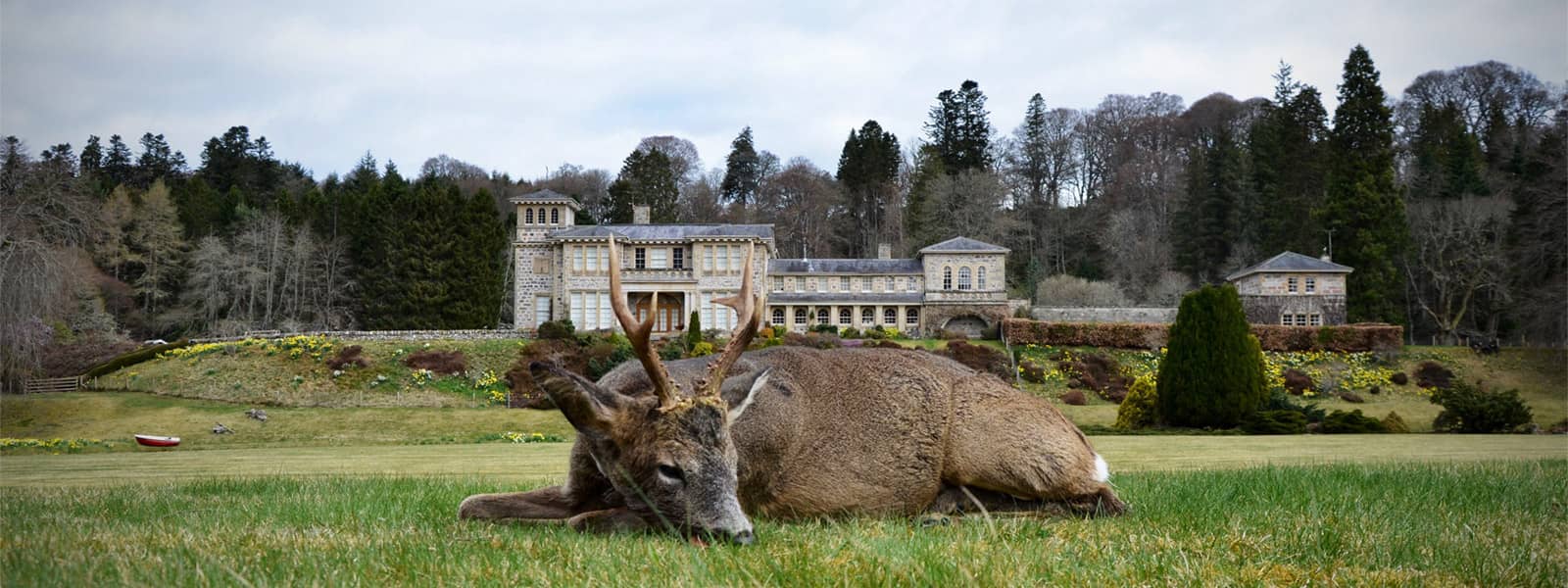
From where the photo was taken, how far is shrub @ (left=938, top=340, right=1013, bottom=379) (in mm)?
47594

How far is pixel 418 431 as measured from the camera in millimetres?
31547

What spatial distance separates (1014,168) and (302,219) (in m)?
62.0

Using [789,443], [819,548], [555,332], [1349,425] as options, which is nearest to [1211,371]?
[1349,425]

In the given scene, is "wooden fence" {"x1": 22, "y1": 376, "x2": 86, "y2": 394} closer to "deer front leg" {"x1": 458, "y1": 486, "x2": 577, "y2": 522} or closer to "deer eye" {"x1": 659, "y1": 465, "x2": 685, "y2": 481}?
"deer front leg" {"x1": 458, "y1": 486, "x2": 577, "y2": 522}

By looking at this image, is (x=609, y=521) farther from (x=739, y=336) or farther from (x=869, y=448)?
(x=869, y=448)

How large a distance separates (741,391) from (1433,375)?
53324 millimetres

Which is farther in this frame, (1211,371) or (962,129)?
(962,129)

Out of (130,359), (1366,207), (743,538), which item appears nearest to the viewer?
(743,538)

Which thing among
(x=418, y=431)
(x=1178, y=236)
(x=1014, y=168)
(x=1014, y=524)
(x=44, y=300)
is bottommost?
(x=418, y=431)

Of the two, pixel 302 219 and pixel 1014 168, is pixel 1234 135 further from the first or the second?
pixel 302 219

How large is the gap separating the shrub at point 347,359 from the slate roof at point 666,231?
18623mm

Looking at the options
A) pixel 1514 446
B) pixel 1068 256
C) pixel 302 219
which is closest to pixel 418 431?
pixel 1514 446

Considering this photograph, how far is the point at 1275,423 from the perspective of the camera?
2758 centimetres

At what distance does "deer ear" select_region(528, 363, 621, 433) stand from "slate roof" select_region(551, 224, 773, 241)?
193 feet
